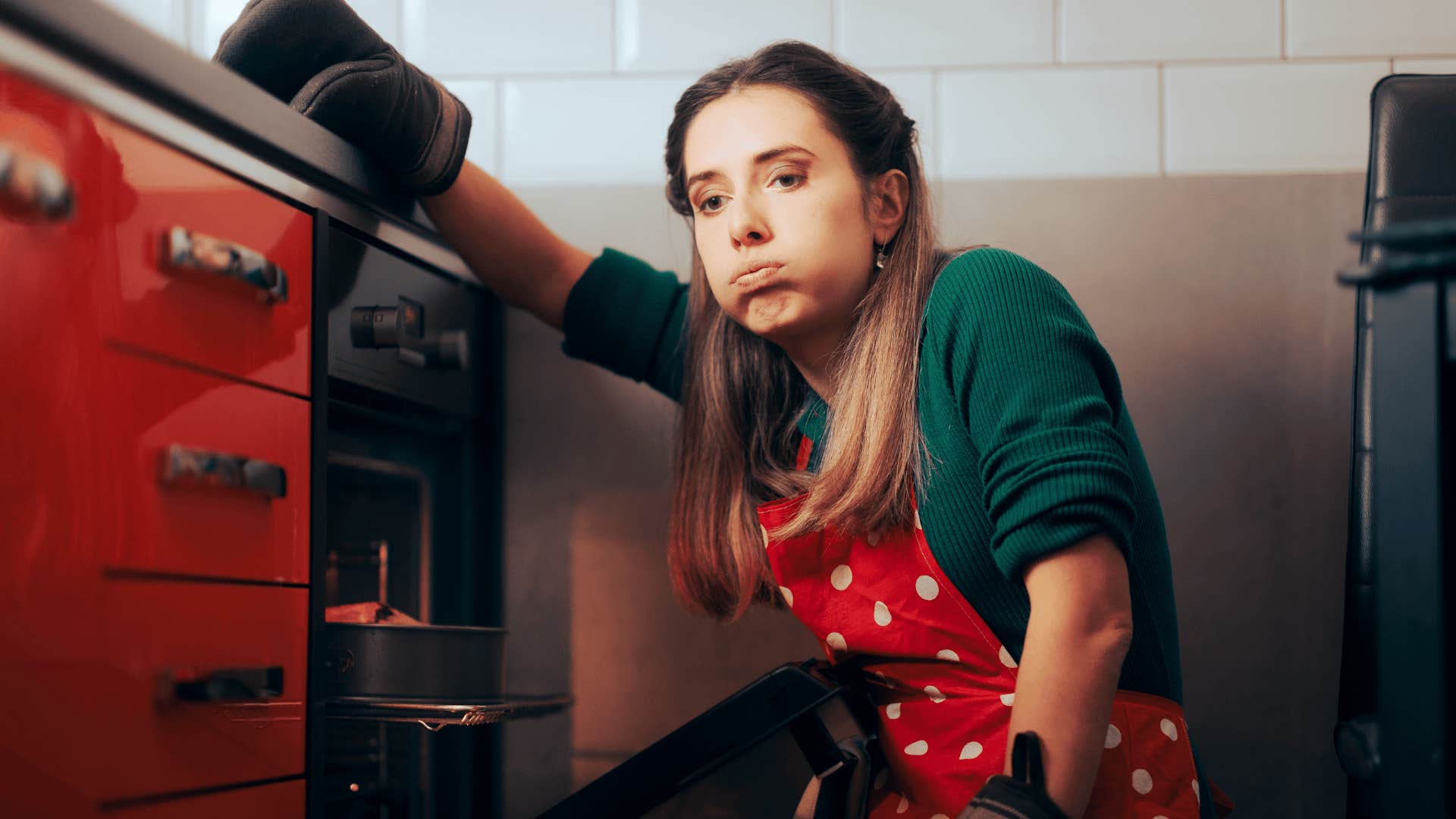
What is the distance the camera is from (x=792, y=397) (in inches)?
42.5

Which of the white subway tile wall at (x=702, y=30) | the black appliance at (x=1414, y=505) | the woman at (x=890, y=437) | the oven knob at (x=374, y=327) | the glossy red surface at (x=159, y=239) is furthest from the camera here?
the white subway tile wall at (x=702, y=30)

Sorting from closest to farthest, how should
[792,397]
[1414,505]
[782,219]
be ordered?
1. [1414,505]
2. [782,219]
3. [792,397]

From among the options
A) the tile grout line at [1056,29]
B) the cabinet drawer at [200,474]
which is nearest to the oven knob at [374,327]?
the cabinet drawer at [200,474]

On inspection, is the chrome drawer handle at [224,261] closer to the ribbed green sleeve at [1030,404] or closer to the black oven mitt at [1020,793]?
the ribbed green sleeve at [1030,404]

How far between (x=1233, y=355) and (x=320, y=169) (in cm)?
101

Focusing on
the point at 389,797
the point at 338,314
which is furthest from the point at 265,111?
the point at 389,797

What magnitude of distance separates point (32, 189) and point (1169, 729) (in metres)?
0.84

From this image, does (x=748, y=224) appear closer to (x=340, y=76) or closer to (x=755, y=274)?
(x=755, y=274)

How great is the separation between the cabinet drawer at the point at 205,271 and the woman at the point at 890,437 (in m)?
0.15

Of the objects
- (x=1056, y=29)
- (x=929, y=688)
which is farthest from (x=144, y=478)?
(x=1056, y=29)

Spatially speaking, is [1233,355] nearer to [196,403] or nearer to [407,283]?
[407,283]

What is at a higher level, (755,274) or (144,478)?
(755,274)

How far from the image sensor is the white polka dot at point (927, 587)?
89cm

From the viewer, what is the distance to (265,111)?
0.82 m
